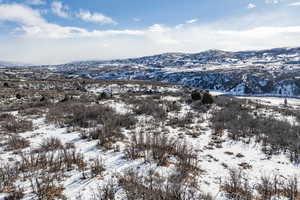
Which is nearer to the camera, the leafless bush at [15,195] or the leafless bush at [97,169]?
the leafless bush at [15,195]

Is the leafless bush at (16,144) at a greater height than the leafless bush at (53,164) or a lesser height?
lesser

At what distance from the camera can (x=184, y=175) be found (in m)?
5.07

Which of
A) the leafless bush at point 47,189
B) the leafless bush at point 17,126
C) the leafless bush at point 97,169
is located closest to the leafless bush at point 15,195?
the leafless bush at point 47,189

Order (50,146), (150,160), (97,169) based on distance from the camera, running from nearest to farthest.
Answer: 1. (97,169)
2. (150,160)
3. (50,146)

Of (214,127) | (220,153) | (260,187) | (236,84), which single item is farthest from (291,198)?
(236,84)

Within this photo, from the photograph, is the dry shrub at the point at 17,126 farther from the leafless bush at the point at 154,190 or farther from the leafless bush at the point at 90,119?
the leafless bush at the point at 154,190

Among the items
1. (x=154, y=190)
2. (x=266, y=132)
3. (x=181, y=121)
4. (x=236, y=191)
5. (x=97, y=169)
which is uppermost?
(x=154, y=190)

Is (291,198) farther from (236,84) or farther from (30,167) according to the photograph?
(236,84)

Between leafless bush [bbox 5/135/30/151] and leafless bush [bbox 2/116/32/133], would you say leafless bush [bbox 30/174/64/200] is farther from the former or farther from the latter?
leafless bush [bbox 2/116/32/133]

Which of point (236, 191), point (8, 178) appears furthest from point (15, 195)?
point (236, 191)

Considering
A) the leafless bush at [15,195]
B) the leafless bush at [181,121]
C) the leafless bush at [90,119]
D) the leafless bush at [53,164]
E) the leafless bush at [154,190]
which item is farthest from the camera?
A: the leafless bush at [181,121]

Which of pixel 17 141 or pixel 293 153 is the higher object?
pixel 17 141

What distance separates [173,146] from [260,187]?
311 centimetres

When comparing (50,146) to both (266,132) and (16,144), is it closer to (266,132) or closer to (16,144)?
(16,144)
